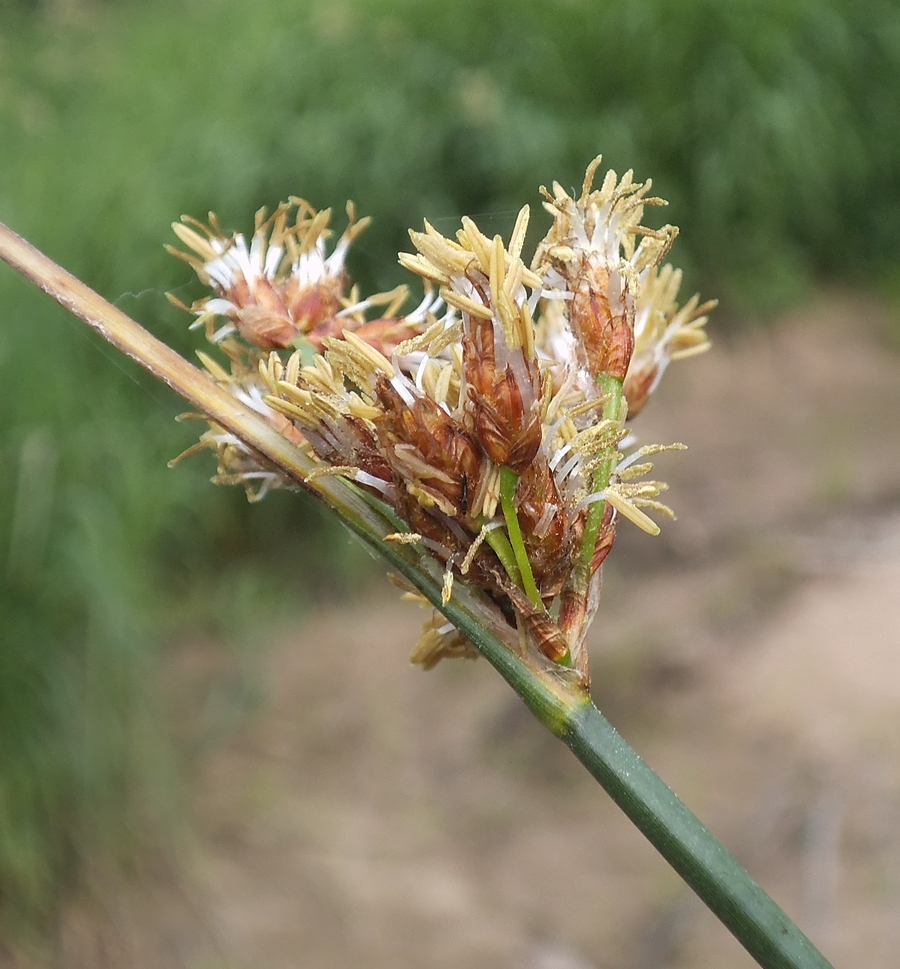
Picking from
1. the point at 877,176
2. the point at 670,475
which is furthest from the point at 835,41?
the point at 670,475

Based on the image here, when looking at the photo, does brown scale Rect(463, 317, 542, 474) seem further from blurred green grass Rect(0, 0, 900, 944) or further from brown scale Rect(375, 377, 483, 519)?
blurred green grass Rect(0, 0, 900, 944)

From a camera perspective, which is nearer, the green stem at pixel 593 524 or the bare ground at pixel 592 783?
the green stem at pixel 593 524

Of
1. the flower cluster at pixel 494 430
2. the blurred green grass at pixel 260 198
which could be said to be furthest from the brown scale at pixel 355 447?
the blurred green grass at pixel 260 198

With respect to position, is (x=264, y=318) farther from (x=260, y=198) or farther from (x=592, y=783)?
(x=260, y=198)

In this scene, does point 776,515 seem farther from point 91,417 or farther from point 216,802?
point 91,417

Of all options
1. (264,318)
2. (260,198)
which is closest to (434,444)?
(264,318)

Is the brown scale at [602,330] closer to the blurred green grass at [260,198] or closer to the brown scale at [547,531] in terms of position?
the brown scale at [547,531]
